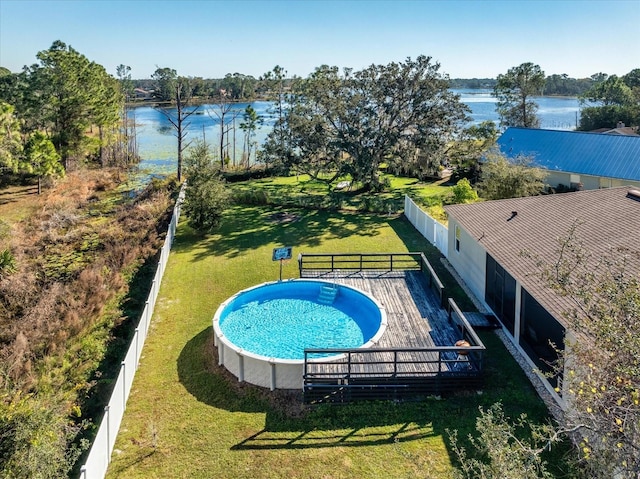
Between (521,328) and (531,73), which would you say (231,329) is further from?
(531,73)

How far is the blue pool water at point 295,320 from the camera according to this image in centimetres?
1331

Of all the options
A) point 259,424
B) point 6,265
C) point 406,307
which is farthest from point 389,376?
point 6,265

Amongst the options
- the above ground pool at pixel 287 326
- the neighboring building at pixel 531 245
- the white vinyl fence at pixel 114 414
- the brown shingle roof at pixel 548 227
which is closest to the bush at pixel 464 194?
the neighboring building at pixel 531 245

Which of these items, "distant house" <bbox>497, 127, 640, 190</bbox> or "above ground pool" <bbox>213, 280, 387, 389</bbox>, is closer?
"above ground pool" <bbox>213, 280, 387, 389</bbox>

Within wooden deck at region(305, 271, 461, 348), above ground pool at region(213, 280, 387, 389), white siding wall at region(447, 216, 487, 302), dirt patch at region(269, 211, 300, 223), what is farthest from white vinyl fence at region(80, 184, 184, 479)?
dirt patch at region(269, 211, 300, 223)

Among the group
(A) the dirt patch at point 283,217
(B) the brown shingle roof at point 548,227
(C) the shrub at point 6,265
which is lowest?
(C) the shrub at point 6,265

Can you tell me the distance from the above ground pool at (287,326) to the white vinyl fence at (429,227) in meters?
6.25

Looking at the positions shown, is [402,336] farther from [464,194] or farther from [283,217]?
[283,217]

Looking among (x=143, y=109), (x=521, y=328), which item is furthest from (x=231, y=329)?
(x=143, y=109)

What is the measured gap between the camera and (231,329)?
14031 millimetres

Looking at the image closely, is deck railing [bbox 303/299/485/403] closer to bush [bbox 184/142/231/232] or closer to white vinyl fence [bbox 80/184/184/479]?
white vinyl fence [bbox 80/184/184/479]

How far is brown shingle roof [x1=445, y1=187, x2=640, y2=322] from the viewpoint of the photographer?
10.8 metres

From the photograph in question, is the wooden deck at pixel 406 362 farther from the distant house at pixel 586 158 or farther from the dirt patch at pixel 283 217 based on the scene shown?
the distant house at pixel 586 158

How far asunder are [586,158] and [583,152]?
74 cm
